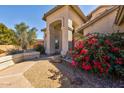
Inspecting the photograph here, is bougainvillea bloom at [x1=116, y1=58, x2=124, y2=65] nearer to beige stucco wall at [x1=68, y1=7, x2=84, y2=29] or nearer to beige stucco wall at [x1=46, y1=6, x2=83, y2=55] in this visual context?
beige stucco wall at [x1=46, y1=6, x2=83, y2=55]

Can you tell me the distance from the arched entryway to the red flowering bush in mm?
8415

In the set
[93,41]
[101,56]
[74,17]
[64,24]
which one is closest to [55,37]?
[74,17]

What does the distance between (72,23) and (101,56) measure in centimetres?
857

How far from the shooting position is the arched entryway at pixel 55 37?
1487 cm


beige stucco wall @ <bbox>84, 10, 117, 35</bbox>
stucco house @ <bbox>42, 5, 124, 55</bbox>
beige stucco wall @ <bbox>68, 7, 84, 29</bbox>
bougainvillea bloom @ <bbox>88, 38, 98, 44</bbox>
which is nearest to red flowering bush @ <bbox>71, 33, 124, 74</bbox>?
bougainvillea bloom @ <bbox>88, 38, 98, 44</bbox>

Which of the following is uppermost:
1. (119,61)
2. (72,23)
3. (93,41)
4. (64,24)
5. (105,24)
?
(72,23)

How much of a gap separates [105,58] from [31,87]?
328 centimetres

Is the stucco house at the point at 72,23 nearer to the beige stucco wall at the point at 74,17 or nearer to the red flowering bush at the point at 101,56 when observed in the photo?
the beige stucco wall at the point at 74,17

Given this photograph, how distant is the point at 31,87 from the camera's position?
4.97 meters

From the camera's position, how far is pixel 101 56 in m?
5.89

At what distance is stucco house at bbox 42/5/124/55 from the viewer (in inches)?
356

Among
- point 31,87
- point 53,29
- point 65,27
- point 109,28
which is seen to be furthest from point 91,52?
point 53,29

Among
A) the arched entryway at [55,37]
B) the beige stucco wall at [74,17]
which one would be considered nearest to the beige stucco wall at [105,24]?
the beige stucco wall at [74,17]

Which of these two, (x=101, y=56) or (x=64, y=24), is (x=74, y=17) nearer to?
(x=64, y=24)
